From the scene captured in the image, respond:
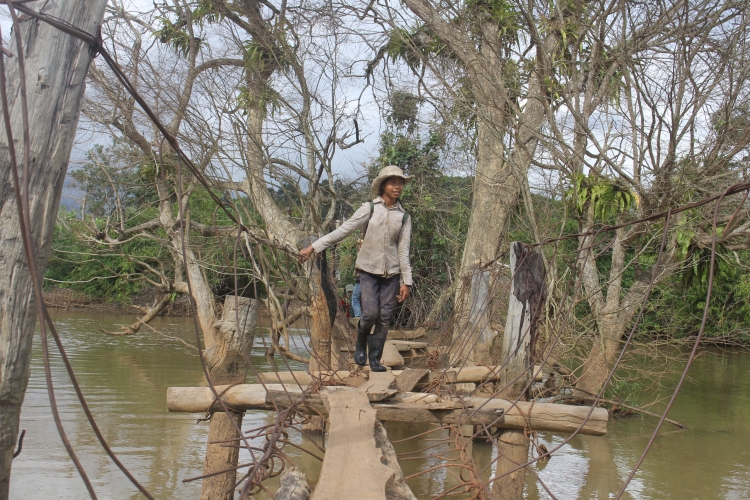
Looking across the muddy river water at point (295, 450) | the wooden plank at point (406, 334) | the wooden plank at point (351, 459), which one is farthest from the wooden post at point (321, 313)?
the wooden plank at point (351, 459)

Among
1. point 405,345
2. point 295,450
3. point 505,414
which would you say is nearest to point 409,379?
point 505,414

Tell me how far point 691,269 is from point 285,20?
5.92m

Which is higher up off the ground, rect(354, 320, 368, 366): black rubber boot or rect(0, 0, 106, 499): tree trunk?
rect(0, 0, 106, 499): tree trunk

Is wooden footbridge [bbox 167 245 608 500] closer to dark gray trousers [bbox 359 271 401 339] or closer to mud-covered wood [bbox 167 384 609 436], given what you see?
mud-covered wood [bbox 167 384 609 436]

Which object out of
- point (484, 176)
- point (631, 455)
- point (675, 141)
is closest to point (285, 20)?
point (484, 176)

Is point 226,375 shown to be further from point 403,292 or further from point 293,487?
point 293,487

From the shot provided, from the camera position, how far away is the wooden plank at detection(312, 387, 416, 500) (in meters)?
1.95

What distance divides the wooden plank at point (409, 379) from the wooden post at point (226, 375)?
0.84 meters

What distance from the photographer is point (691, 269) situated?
730 centimetres

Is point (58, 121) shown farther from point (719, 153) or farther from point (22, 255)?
point (719, 153)

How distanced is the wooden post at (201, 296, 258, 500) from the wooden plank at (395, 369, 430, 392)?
2.76 feet

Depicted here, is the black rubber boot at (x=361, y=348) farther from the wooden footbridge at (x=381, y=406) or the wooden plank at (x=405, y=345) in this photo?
the wooden plank at (x=405, y=345)

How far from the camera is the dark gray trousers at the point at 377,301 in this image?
4.05m

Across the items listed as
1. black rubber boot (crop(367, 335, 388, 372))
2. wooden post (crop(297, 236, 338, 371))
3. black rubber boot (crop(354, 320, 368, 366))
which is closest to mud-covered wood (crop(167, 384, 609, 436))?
black rubber boot (crop(367, 335, 388, 372))
